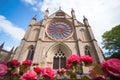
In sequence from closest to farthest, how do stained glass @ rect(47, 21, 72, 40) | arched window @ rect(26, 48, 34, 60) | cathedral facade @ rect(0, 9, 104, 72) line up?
cathedral facade @ rect(0, 9, 104, 72) < arched window @ rect(26, 48, 34, 60) < stained glass @ rect(47, 21, 72, 40)

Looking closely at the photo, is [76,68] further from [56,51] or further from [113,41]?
[113,41]

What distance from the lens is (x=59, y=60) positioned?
13.1m

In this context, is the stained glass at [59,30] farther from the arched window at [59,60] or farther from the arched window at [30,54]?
the arched window at [30,54]

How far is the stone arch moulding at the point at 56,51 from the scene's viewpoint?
12741 mm

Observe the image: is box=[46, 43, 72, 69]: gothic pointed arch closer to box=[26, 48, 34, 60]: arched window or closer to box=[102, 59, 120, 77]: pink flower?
box=[26, 48, 34, 60]: arched window

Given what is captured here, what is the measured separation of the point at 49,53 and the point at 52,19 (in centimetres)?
713

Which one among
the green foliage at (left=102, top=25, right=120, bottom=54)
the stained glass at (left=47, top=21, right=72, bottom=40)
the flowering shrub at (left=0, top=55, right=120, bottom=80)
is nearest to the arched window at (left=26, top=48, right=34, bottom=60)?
the stained glass at (left=47, top=21, right=72, bottom=40)

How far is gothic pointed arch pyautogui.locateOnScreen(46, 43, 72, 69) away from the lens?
12648mm

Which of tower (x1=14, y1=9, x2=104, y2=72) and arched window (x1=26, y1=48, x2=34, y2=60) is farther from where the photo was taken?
arched window (x1=26, y1=48, x2=34, y2=60)

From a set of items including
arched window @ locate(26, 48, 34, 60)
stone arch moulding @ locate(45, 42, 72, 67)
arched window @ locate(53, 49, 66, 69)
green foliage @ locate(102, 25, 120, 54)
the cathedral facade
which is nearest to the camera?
the cathedral facade

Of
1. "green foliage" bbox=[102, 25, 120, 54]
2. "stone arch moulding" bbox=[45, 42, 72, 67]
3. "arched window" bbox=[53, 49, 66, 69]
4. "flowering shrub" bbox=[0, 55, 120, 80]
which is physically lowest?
"flowering shrub" bbox=[0, 55, 120, 80]

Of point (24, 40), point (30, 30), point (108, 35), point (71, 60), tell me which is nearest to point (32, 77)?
point (71, 60)

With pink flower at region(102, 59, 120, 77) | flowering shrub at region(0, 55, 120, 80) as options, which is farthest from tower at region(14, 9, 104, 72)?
pink flower at region(102, 59, 120, 77)

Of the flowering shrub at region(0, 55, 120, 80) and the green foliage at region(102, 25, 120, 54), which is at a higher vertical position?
the green foliage at region(102, 25, 120, 54)
